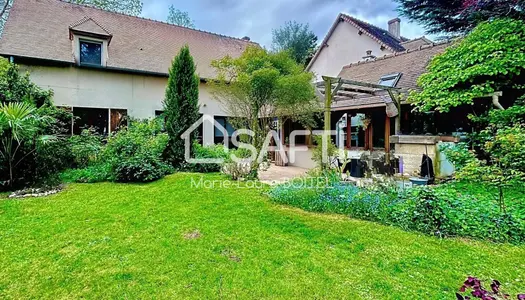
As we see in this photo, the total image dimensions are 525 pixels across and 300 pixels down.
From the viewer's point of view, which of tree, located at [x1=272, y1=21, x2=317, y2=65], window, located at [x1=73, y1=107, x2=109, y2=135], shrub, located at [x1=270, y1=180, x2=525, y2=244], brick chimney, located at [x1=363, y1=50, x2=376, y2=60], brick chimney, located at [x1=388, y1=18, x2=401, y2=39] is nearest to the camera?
shrub, located at [x1=270, y1=180, x2=525, y2=244]

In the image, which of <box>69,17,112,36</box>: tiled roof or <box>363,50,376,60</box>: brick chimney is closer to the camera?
<box>69,17,112,36</box>: tiled roof

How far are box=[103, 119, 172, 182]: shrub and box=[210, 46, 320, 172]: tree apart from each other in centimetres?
271

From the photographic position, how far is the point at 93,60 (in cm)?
1191

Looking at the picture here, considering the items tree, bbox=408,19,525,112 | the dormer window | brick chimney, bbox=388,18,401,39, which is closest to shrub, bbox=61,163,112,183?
the dormer window

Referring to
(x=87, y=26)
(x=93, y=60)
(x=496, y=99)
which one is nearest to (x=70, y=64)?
(x=93, y=60)

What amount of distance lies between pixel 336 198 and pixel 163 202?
3662 millimetres

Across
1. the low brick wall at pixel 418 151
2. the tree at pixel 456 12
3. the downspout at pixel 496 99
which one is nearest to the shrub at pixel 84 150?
the low brick wall at pixel 418 151

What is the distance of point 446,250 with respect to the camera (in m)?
3.77

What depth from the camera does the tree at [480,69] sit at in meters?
7.00

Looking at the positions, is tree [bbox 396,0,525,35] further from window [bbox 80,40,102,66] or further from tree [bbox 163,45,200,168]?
window [bbox 80,40,102,66]

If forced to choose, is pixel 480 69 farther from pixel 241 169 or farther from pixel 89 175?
pixel 89 175

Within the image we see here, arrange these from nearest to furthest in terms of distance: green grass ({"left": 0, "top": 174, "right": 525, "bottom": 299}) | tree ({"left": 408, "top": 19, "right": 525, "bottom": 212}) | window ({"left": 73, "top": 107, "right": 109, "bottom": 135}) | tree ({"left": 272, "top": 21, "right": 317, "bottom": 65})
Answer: green grass ({"left": 0, "top": 174, "right": 525, "bottom": 299}) → tree ({"left": 408, "top": 19, "right": 525, "bottom": 212}) → window ({"left": 73, "top": 107, "right": 109, "bottom": 135}) → tree ({"left": 272, "top": 21, "right": 317, "bottom": 65})

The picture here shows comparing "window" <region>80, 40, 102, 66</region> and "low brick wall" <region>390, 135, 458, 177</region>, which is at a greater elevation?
"window" <region>80, 40, 102, 66</region>

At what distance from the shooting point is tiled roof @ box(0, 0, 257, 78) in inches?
434
